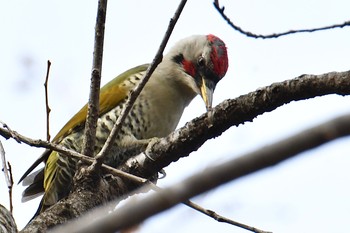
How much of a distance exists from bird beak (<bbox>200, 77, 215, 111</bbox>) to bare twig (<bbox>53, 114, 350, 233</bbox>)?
13.7 feet

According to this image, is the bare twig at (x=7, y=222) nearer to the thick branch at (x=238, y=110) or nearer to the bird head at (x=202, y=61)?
the thick branch at (x=238, y=110)

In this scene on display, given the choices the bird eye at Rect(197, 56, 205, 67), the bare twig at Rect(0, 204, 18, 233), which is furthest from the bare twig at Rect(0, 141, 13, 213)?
the bird eye at Rect(197, 56, 205, 67)

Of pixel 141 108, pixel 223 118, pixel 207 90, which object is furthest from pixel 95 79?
pixel 207 90

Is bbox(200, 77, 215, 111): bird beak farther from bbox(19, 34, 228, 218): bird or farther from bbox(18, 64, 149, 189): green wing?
bbox(18, 64, 149, 189): green wing

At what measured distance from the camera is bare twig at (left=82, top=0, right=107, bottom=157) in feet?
10.6

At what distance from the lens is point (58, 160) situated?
4.83 m

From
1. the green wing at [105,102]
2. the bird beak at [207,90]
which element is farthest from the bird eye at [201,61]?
the green wing at [105,102]

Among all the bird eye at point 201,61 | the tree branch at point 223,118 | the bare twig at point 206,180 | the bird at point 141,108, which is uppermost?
the bird eye at point 201,61

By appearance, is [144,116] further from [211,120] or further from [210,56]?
[211,120]

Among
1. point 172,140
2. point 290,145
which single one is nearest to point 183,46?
point 172,140

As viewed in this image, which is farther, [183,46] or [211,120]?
[183,46]

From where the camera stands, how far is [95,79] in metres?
3.39

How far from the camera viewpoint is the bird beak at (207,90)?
529cm

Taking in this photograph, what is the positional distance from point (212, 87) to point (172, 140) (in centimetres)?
200
